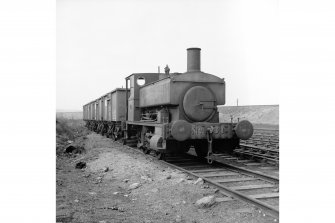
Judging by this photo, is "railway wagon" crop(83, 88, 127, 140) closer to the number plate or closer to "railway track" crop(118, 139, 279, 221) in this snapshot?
"railway track" crop(118, 139, 279, 221)

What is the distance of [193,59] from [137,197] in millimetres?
4478

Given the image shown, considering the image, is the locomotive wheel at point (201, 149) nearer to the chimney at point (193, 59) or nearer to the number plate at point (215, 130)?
the number plate at point (215, 130)

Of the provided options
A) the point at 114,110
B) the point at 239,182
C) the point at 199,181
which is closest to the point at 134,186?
the point at 199,181

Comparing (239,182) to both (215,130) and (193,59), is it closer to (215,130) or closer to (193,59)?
(215,130)

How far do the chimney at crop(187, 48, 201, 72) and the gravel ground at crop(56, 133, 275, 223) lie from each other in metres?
2.91

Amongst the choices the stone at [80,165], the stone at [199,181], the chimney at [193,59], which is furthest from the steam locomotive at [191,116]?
the stone at [80,165]

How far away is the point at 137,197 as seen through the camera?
223 inches

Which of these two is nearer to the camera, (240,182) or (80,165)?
(240,182)

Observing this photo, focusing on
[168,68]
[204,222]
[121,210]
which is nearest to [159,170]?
[121,210]

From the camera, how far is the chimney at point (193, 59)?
8473mm

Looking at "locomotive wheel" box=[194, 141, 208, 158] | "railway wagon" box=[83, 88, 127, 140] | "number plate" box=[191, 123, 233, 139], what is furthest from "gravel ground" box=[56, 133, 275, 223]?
"railway wagon" box=[83, 88, 127, 140]

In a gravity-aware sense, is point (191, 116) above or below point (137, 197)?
above
